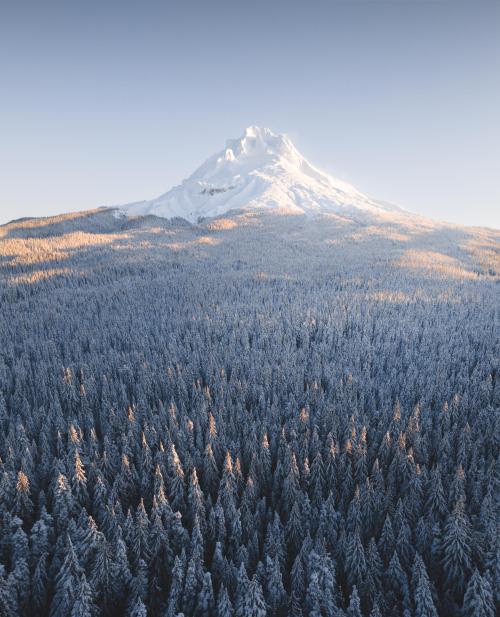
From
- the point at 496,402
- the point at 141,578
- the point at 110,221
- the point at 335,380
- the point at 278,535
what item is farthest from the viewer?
the point at 110,221

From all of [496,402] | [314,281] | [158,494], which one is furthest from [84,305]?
[496,402]

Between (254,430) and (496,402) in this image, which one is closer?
(254,430)

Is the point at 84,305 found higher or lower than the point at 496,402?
higher

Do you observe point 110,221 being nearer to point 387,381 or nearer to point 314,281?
point 314,281

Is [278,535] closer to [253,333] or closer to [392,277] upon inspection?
A: [253,333]

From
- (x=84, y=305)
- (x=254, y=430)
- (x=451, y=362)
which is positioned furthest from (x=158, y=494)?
(x=84, y=305)

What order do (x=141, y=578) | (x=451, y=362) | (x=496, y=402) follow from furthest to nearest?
(x=451, y=362), (x=496, y=402), (x=141, y=578)

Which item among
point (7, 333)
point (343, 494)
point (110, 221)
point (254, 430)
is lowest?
point (343, 494)
